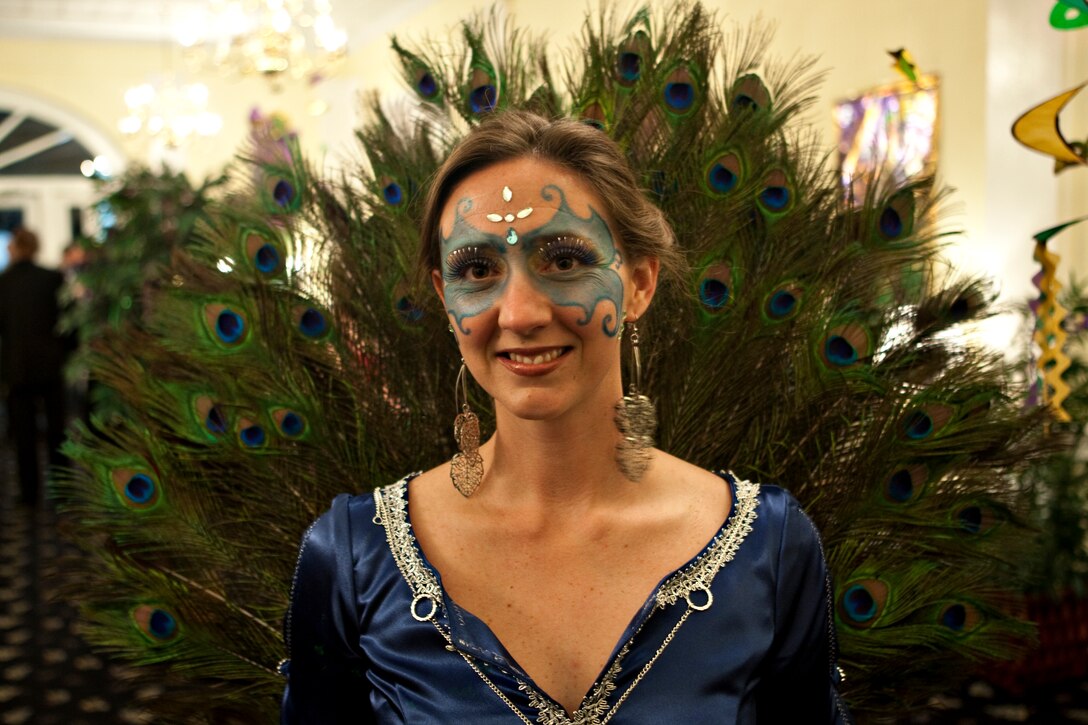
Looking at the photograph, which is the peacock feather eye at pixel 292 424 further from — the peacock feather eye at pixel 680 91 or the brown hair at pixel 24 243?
the brown hair at pixel 24 243

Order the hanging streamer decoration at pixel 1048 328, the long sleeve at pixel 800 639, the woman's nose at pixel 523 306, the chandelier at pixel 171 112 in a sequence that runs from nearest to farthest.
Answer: the woman's nose at pixel 523 306 → the long sleeve at pixel 800 639 → the hanging streamer decoration at pixel 1048 328 → the chandelier at pixel 171 112

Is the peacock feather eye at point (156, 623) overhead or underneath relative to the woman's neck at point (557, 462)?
underneath

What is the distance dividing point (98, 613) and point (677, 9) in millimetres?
1457

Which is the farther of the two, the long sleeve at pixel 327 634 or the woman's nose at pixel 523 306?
the long sleeve at pixel 327 634

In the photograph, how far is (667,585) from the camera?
124 cm

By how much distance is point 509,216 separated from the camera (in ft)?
3.93

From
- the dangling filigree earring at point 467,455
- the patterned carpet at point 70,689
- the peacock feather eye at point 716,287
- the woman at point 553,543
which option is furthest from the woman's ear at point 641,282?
the patterned carpet at point 70,689

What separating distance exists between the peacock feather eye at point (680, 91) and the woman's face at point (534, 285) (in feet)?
2.46

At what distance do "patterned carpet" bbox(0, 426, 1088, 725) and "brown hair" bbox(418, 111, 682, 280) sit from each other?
207 centimetres

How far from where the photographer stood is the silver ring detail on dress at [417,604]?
1247 millimetres

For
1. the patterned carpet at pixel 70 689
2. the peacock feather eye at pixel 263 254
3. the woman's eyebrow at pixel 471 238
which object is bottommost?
the patterned carpet at pixel 70 689

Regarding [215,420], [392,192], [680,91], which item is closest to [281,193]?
[392,192]

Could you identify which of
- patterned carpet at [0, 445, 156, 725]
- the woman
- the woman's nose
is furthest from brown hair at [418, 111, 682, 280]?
patterned carpet at [0, 445, 156, 725]

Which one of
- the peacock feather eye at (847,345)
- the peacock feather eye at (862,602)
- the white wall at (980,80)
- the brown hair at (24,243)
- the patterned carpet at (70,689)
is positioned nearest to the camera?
the peacock feather eye at (862,602)
